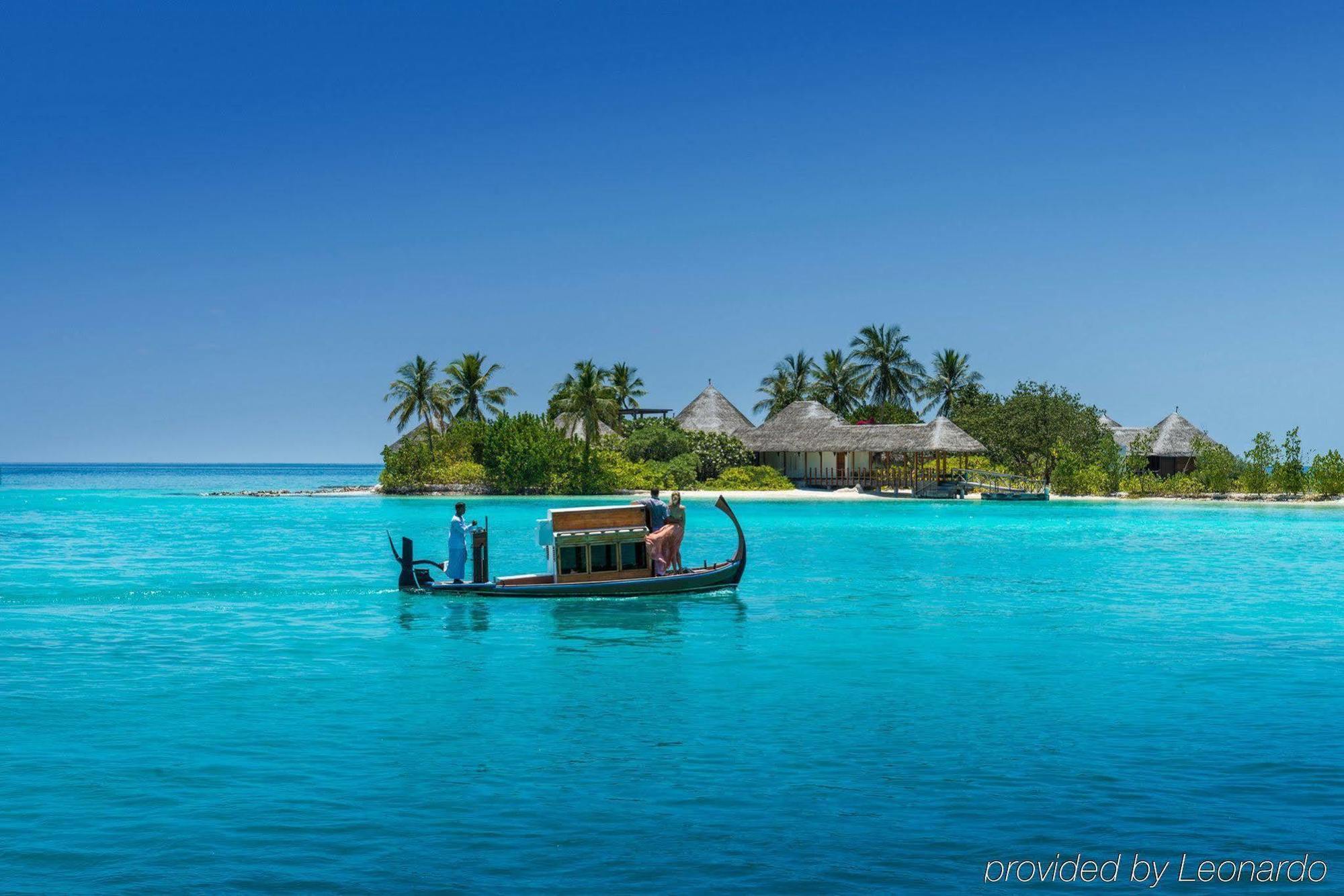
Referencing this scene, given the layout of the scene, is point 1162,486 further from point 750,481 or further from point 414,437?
point 414,437

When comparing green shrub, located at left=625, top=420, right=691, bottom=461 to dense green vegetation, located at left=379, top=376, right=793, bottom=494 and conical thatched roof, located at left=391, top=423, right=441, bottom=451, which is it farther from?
conical thatched roof, located at left=391, top=423, right=441, bottom=451

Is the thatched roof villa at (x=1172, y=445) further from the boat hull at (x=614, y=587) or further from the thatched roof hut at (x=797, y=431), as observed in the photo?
the boat hull at (x=614, y=587)

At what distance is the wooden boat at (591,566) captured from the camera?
72.6 ft

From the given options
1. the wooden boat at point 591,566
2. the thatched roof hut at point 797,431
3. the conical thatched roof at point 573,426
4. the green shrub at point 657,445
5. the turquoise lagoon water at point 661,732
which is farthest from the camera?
the conical thatched roof at point 573,426

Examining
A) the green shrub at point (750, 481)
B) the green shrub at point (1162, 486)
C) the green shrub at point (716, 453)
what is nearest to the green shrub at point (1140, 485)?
the green shrub at point (1162, 486)

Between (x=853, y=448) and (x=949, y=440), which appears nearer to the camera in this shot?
(x=949, y=440)

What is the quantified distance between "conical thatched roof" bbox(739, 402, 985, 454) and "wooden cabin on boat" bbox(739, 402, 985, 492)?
41 mm

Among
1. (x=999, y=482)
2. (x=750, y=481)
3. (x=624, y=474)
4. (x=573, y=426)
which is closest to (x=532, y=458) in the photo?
(x=624, y=474)

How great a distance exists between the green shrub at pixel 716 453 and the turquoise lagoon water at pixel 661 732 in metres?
46.2

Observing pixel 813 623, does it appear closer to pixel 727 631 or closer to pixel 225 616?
pixel 727 631

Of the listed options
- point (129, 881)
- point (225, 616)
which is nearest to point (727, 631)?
point (225, 616)

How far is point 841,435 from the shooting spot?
7062 centimetres

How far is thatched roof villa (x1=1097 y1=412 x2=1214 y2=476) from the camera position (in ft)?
238

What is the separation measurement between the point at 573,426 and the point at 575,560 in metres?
56.3
